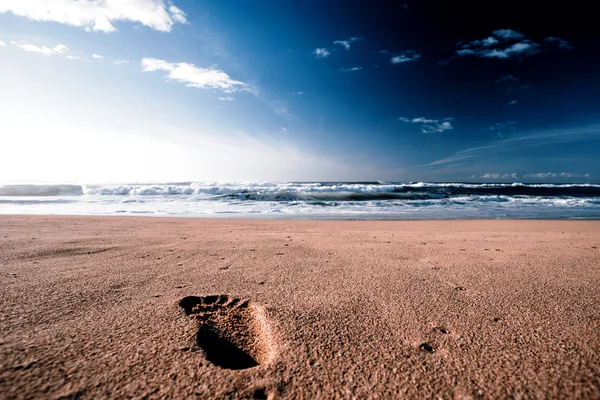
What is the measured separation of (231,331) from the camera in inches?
50.4

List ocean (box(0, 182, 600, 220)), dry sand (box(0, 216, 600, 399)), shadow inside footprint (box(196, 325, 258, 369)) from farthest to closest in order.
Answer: ocean (box(0, 182, 600, 220)), shadow inside footprint (box(196, 325, 258, 369)), dry sand (box(0, 216, 600, 399))

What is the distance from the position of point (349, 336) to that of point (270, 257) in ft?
5.03

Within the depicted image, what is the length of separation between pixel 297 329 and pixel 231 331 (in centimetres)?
31

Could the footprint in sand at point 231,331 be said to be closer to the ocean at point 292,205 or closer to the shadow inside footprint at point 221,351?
the shadow inside footprint at point 221,351

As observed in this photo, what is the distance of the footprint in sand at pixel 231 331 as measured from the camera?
3.52ft

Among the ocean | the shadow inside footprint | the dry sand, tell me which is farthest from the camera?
the ocean

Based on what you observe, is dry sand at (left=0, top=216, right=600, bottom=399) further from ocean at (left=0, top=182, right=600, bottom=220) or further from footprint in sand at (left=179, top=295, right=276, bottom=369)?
ocean at (left=0, top=182, right=600, bottom=220)

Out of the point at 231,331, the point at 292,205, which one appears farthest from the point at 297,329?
the point at 292,205

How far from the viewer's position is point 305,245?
3.34 meters

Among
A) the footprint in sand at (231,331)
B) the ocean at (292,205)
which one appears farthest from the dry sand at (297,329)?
the ocean at (292,205)

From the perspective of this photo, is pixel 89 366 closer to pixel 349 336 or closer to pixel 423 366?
pixel 349 336

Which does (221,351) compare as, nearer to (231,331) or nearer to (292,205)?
(231,331)

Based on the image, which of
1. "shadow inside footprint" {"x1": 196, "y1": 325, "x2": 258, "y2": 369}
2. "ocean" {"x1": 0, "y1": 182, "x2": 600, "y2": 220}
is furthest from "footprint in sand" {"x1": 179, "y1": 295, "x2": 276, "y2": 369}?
"ocean" {"x1": 0, "y1": 182, "x2": 600, "y2": 220}

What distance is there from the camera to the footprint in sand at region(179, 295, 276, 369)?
1.07 meters
